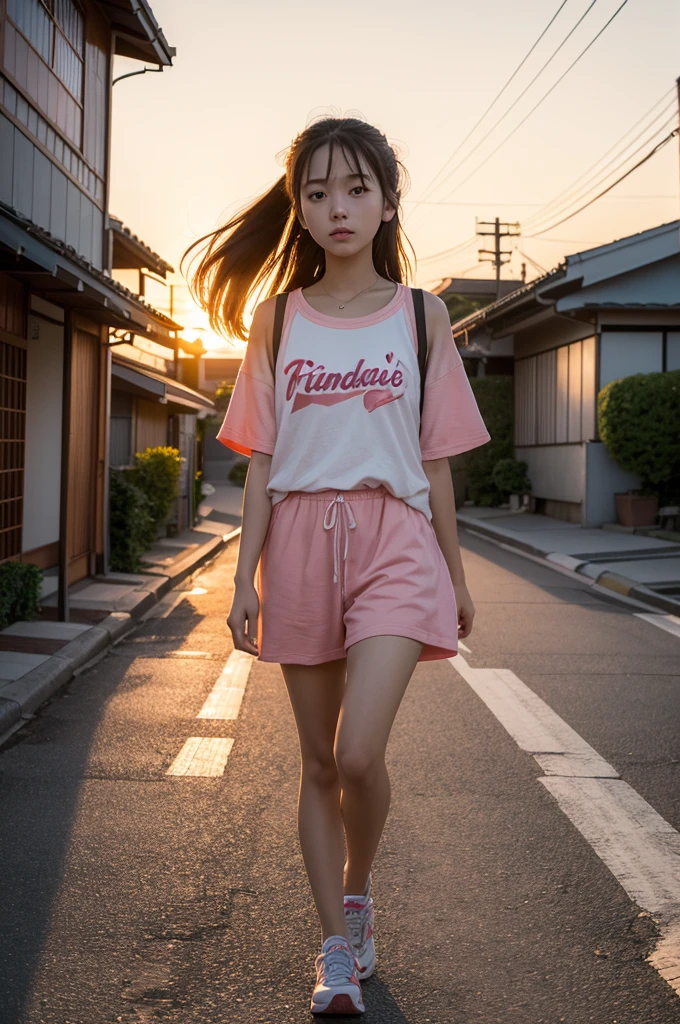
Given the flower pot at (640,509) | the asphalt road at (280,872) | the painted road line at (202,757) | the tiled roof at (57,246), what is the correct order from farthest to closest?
1. the flower pot at (640,509)
2. the tiled roof at (57,246)
3. the painted road line at (202,757)
4. the asphalt road at (280,872)

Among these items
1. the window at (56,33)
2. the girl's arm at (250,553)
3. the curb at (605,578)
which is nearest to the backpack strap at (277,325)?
the girl's arm at (250,553)

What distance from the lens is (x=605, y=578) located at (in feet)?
44.7

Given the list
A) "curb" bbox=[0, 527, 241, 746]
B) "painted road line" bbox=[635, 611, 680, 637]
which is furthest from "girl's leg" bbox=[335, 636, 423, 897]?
"painted road line" bbox=[635, 611, 680, 637]

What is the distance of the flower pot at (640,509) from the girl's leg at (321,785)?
17844 mm

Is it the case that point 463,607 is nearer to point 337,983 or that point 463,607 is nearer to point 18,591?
point 337,983

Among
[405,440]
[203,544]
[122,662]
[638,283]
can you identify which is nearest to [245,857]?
[405,440]

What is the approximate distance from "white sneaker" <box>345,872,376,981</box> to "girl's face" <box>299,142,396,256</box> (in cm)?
175

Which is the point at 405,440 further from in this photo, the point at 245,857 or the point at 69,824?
the point at 69,824

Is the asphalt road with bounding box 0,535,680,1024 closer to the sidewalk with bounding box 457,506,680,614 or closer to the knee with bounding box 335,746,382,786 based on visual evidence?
the knee with bounding box 335,746,382,786

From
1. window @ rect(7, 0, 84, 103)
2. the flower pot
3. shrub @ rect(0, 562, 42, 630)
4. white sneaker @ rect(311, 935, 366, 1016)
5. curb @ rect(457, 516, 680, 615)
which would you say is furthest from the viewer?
the flower pot

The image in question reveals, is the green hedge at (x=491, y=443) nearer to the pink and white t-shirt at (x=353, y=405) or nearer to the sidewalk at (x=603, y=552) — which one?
the sidewalk at (x=603, y=552)

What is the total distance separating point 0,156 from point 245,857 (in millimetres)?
7778

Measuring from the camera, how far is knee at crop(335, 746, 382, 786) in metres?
2.66

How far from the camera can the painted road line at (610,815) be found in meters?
3.47
